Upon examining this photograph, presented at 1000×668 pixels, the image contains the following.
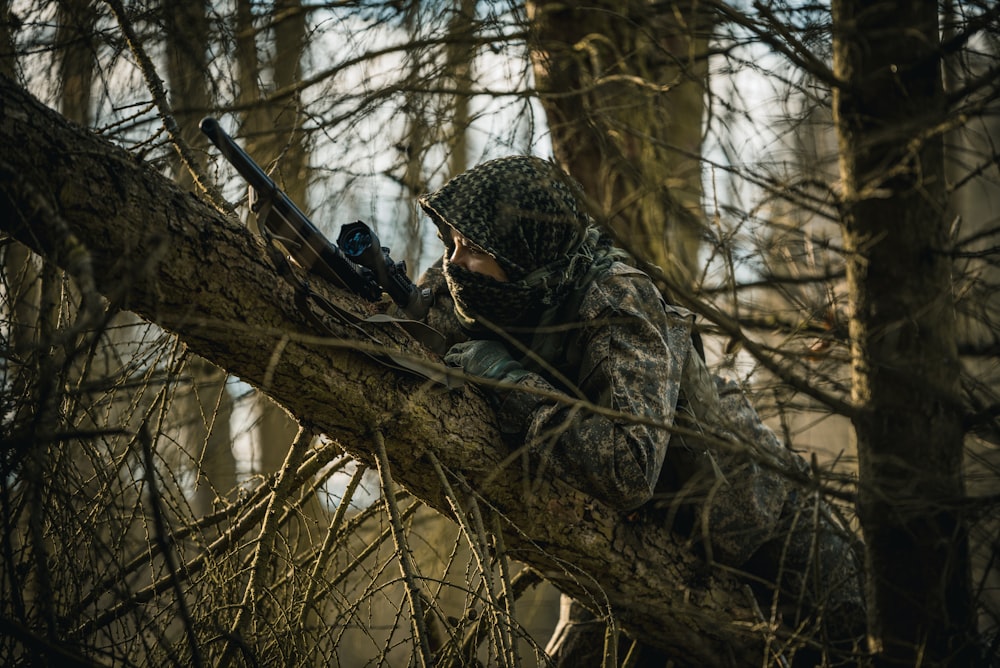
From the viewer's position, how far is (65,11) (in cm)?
262

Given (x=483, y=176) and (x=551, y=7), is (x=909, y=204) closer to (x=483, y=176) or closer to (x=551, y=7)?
(x=483, y=176)

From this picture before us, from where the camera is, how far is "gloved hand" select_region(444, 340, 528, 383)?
8.04ft

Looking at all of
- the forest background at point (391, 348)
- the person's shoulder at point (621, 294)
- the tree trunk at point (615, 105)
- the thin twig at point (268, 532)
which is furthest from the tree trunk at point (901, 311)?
the thin twig at point (268, 532)

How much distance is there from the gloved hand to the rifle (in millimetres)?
212

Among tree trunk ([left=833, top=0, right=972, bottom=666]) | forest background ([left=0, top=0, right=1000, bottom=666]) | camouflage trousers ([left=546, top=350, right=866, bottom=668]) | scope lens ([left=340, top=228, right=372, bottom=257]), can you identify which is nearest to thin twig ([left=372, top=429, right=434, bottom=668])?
forest background ([left=0, top=0, right=1000, bottom=666])

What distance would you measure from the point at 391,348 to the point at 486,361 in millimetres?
532

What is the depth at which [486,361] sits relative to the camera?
2520mm

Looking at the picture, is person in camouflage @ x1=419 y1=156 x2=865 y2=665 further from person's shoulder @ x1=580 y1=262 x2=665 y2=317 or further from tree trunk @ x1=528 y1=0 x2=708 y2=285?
tree trunk @ x1=528 y1=0 x2=708 y2=285

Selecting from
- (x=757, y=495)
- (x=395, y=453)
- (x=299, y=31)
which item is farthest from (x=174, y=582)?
(x=299, y=31)

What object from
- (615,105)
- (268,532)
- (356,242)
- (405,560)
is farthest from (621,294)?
(615,105)

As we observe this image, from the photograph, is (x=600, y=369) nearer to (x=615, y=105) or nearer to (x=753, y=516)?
(x=753, y=516)

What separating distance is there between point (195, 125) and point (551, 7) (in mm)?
1899

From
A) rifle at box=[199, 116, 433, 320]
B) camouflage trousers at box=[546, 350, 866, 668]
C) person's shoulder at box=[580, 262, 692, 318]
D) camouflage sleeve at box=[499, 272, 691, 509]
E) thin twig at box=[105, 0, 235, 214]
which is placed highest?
thin twig at box=[105, 0, 235, 214]

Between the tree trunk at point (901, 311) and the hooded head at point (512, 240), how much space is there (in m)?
0.88
